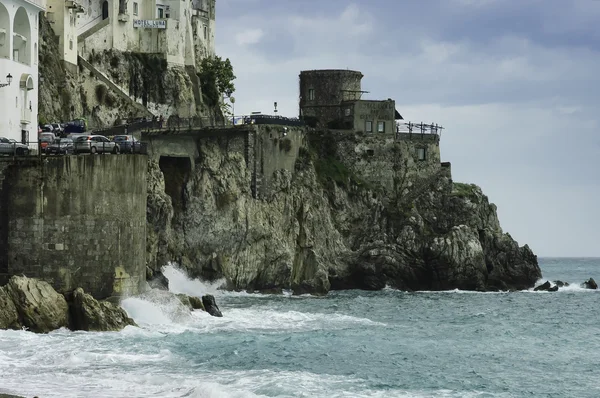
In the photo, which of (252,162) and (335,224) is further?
(335,224)

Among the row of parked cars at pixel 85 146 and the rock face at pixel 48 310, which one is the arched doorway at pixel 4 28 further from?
the rock face at pixel 48 310

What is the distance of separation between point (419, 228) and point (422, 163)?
8.48 metres

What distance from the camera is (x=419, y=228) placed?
10025 centimetres

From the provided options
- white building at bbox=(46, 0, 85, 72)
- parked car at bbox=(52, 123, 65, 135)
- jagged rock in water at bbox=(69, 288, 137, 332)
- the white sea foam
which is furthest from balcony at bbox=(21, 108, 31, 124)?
white building at bbox=(46, 0, 85, 72)

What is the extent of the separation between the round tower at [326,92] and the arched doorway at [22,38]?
43.9 metres

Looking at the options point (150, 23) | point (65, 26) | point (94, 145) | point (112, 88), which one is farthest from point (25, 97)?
point (150, 23)

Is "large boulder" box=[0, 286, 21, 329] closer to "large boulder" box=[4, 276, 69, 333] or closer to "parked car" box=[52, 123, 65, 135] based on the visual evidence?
"large boulder" box=[4, 276, 69, 333]

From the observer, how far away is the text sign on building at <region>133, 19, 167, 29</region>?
101000 mm

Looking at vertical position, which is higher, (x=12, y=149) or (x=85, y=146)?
(x=85, y=146)

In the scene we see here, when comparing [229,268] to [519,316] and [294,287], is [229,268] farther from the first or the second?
[519,316]

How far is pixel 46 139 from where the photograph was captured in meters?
65.1

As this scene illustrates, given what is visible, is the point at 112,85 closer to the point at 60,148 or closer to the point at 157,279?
the point at 157,279

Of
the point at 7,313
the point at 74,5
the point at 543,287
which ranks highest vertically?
the point at 74,5

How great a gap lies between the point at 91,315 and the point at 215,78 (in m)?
53.4
